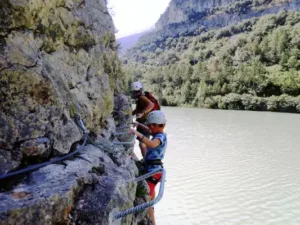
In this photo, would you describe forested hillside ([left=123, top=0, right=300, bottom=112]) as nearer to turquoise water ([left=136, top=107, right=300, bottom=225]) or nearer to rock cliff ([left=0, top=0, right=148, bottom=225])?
turquoise water ([left=136, top=107, right=300, bottom=225])

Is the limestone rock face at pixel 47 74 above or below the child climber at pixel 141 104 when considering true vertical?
above

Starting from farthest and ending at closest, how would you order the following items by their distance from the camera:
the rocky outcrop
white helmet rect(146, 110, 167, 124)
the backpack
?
the backpack
white helmet rect(146, 110, 167, 124)
the rocky outcrop

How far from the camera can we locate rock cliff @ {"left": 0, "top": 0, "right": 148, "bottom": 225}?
2868 mm

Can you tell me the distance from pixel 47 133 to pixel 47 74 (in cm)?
69

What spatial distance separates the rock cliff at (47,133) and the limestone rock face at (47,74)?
0.03 feet

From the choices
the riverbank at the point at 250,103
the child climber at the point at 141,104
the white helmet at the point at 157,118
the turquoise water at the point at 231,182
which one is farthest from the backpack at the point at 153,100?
the riverbank at the point at 250,103

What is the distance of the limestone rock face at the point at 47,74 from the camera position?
3.34 m

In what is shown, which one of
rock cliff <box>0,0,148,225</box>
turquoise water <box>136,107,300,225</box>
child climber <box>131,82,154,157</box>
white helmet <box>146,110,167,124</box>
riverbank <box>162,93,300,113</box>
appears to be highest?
rock cliff <box>0,0,148,225</box>

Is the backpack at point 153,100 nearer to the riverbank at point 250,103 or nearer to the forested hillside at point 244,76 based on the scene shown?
the forested hillside at point 244,76

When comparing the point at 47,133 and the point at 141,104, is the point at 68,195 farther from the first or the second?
the point at 141,104

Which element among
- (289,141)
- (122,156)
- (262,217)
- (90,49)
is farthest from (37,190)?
(289,141)

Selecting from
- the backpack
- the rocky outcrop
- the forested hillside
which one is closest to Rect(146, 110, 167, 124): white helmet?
A: the rocky outcrop

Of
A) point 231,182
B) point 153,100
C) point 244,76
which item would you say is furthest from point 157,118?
point 244,76

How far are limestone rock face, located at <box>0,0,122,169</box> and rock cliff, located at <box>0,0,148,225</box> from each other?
0.4 inches
